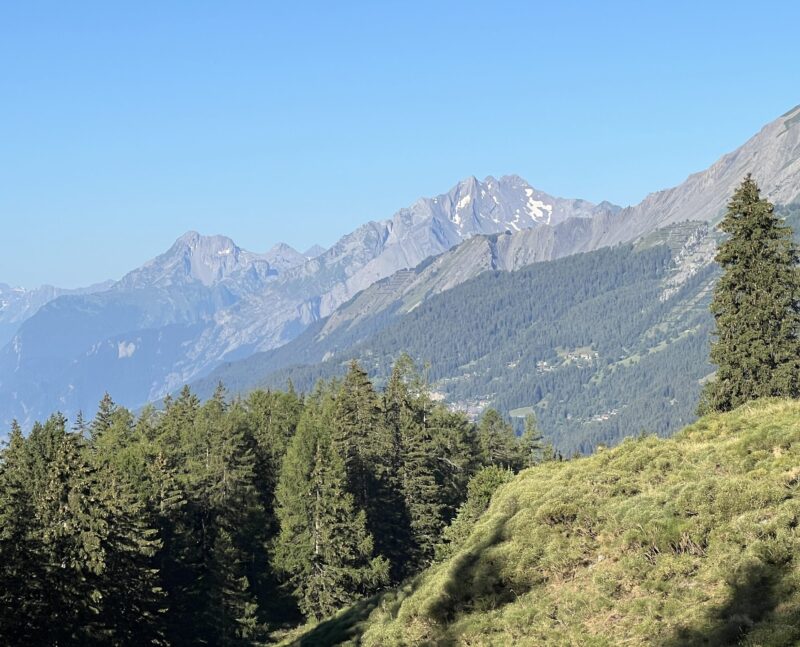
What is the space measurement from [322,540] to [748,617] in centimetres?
4738

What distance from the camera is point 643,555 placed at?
23.4 meters

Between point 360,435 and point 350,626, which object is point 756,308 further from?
point 360,435

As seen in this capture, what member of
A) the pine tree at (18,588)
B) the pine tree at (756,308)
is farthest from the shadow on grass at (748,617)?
the pine tree at (756,308)

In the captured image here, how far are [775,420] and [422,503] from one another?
46.4 meters

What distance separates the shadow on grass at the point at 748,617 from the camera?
56.0ft

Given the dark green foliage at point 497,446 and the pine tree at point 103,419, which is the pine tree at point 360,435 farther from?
the pine tree at point 103,419

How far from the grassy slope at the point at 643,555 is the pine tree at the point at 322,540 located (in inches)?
1128

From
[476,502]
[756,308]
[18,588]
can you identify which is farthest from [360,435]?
[18,588]

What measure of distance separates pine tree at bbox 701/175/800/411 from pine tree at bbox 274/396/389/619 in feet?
90.8

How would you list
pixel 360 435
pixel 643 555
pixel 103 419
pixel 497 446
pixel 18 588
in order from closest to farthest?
pixel 643 555, pixel 18 588, pixel 360 435, pixel 103 419, pixel 497 446

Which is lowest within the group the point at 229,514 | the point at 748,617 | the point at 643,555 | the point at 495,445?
the point at 495,445

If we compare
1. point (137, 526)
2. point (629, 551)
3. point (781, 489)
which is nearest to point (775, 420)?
point (781, 489)

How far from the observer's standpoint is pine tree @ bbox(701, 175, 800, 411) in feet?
160

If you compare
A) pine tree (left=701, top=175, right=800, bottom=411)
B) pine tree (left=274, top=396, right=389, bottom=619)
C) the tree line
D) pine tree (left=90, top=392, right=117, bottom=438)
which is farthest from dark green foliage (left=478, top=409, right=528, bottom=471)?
pine tree (left=701, top=175, right=800, bottom=411)
